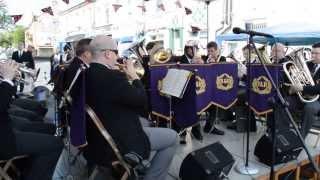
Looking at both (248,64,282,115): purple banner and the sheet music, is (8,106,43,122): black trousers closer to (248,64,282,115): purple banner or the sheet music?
the sheet music

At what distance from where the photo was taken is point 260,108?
15.5 feet

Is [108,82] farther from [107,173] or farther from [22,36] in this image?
[22,36]

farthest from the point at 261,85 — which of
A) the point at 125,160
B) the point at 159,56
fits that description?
the point at 125,160

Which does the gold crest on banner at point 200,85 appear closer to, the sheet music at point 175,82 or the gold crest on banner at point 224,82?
the gold crest on banner at point 224,82

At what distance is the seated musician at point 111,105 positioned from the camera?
2.47m

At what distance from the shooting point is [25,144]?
2777mm

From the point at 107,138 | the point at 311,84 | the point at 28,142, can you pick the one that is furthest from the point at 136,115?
the point at 311,84

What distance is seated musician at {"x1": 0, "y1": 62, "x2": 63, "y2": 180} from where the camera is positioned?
2518 millimetres

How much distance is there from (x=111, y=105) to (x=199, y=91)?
92.4 inches

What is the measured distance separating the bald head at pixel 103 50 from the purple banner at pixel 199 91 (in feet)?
5.47

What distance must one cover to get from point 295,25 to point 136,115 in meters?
9.97

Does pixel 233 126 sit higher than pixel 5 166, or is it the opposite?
pixel 5 166

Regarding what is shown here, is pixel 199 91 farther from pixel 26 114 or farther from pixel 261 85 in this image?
pixel 26 114

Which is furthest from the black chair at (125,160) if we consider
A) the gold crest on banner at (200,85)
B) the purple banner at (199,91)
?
the gold crest on banner at (200,85)
